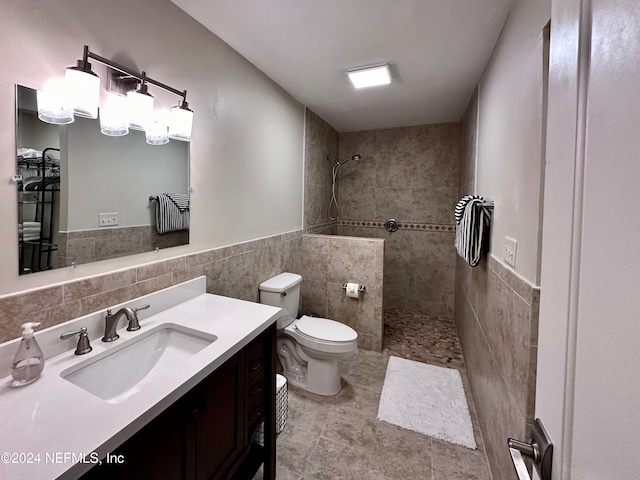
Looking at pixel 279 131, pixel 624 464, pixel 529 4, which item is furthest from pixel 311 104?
pixel 624 464

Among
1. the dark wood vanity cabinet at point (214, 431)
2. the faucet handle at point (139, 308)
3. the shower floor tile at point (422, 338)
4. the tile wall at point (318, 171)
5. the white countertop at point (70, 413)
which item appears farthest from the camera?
the tile wall at point (318, 171)

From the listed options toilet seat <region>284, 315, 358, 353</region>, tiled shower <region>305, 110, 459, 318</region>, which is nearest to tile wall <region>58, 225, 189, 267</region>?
toilet seat <region>284, 315, 358, 353</region>

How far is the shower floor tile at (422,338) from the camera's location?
2633 millimetres

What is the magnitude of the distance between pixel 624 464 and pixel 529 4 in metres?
1.65

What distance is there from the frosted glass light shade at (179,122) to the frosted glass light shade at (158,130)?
27 millimetres

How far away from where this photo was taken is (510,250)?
1.33m

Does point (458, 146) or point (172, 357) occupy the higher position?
point (458, 146)

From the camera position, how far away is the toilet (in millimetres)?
2043

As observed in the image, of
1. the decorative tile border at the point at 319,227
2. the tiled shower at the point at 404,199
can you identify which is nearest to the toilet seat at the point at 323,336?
the decorative tile border at the point at 319,227

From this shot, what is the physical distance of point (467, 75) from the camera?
2215 millimetres

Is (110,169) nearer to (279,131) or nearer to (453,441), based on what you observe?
(279,131)

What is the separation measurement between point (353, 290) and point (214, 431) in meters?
1.78

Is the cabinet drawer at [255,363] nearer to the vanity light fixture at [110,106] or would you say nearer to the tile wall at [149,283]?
the tile wall at [149,283]

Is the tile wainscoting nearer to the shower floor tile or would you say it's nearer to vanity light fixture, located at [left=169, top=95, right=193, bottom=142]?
the shower floor tile
